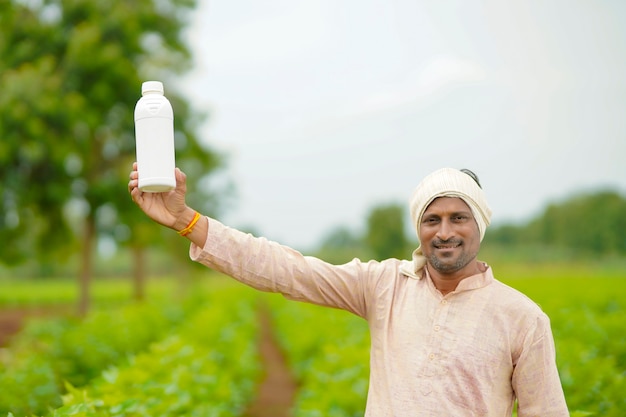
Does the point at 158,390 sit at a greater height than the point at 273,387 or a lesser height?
lesser

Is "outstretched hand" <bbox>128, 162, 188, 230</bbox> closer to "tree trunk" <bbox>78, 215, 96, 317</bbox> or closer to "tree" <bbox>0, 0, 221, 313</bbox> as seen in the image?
"tree" <bbox>0, 0, 221, 313</bbox>

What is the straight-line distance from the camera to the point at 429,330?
2.78 meters

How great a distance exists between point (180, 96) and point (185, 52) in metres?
2.19

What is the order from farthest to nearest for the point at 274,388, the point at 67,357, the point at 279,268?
1. the point at 274,388
2. the point at 67,357
3. the point at 279,268

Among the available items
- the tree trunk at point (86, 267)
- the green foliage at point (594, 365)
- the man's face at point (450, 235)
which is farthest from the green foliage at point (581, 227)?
the man's face at point (450, 235)

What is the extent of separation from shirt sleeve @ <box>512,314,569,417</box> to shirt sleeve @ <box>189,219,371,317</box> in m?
0.71

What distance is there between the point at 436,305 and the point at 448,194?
449 mm

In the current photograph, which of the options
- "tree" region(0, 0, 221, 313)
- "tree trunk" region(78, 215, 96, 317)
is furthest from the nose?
"tree trunk" region(78, 215, 96, 317)

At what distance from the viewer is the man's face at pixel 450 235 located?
2.74 m

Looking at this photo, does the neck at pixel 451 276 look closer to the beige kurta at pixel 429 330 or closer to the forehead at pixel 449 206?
the beige kurta at pixel 429 330

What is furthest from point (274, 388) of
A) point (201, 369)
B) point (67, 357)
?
point (201, 369)

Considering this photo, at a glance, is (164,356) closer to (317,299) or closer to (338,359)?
(338,359)

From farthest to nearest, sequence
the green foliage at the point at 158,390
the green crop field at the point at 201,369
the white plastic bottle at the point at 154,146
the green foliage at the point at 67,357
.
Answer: the green foliage at the point at 67,357, the green crop field at the point at 201,369, the green foliage at the point at 158,390, the white plastic bottle at the point at 154,146

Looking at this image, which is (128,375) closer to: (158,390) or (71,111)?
(158,390)
